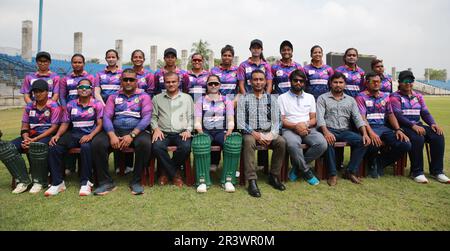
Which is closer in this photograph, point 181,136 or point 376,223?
point 376,223

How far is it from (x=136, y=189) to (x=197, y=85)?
2.00 m

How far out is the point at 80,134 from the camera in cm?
416

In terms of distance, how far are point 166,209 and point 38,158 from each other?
1951 mm

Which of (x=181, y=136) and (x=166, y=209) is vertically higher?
(x=181, y=136)

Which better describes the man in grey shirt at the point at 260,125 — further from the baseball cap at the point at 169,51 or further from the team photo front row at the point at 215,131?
the baseball cap at the point at 169,51

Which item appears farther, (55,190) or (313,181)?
(313,181)

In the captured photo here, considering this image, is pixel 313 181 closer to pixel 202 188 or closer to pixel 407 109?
pixel 202 188

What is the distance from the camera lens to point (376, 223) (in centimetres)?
298

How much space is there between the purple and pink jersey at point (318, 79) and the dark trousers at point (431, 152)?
1.47 m

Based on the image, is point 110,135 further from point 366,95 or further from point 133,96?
point 366,95

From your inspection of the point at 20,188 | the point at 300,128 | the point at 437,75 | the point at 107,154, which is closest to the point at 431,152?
the point at 300,128

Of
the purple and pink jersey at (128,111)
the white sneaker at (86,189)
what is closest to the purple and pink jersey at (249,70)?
the purple and pink jersey at (128,111)
